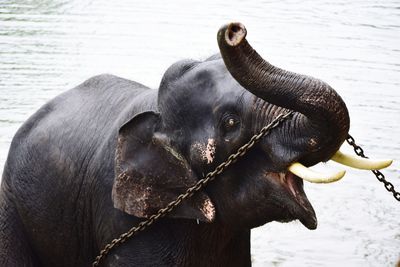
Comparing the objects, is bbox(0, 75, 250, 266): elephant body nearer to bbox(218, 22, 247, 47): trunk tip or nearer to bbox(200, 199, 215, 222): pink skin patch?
bbox(200, 199, 215, 222): pink skin patch

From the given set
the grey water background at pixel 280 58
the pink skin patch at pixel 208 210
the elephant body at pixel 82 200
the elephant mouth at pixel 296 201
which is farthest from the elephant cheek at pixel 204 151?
the grey water background at pixel 280 58

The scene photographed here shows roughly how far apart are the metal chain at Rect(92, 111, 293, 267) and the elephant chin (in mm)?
139

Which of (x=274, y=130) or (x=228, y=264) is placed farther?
(x=228, y=264)

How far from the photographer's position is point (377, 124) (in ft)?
28.0

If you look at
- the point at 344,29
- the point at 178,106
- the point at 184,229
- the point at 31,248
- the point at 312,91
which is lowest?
the point at 344,29

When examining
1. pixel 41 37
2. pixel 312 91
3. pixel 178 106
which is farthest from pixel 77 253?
pixel 41 37

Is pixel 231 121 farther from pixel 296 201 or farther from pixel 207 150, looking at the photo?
pixel 296 201

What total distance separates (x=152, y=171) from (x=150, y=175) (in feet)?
0.07

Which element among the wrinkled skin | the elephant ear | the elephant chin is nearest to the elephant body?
the wrinkled skin

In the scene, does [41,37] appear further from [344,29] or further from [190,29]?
[344,29]

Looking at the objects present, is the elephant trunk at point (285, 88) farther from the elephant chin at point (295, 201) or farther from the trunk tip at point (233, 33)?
the elephant chin at point (295, 201)

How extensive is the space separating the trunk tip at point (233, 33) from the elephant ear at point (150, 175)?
28.6 inches

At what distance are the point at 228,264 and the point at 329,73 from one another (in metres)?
5.54

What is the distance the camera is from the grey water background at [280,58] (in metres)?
6.77
